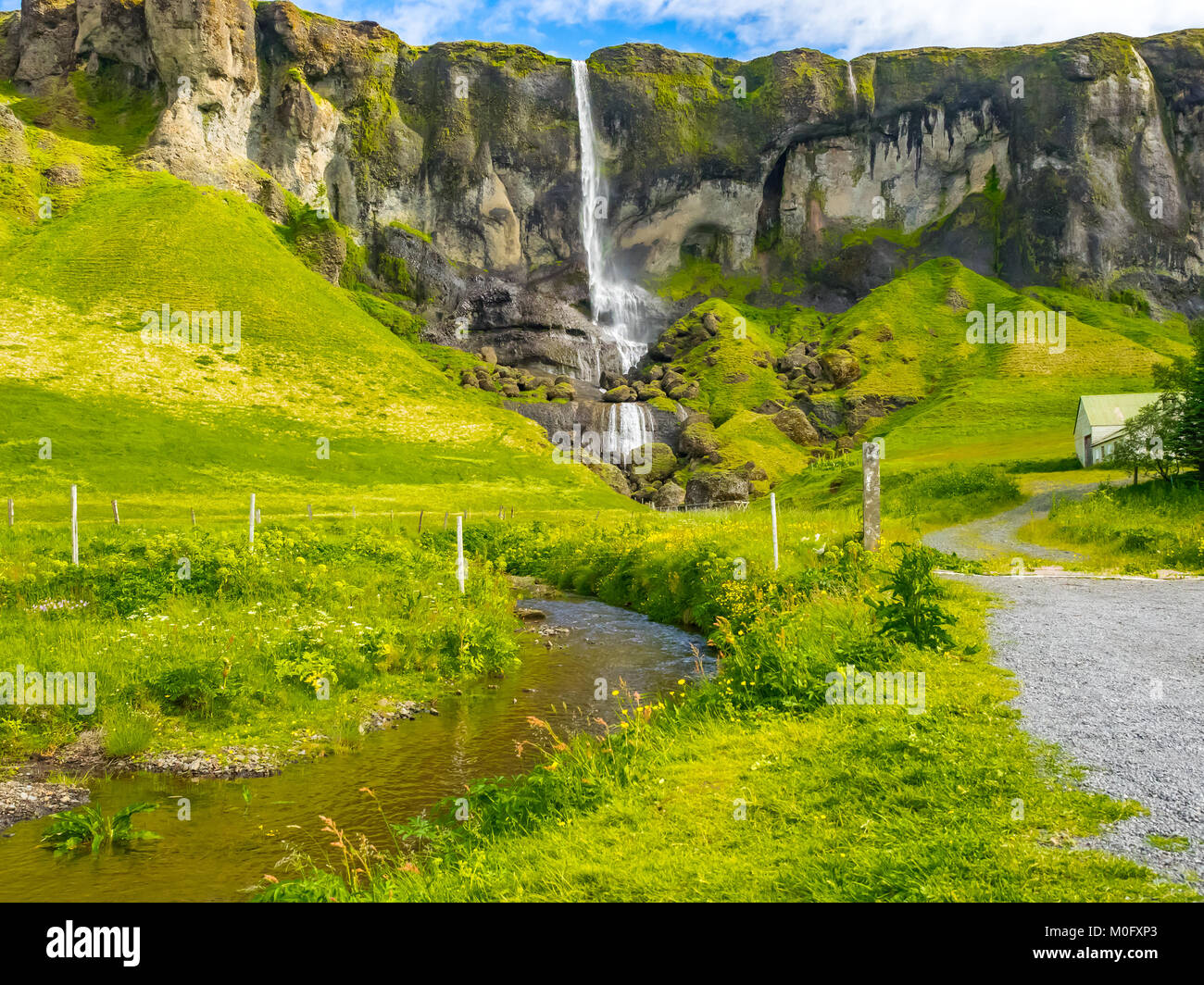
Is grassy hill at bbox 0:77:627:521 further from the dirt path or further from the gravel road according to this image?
the gravel road

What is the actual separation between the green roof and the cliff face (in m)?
95.6

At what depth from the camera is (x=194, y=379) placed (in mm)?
74812

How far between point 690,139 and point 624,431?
79.9m

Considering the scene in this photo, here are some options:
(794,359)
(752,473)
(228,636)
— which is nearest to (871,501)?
(228,636)

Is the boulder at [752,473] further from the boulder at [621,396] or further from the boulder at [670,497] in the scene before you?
the boulder at [621,396]

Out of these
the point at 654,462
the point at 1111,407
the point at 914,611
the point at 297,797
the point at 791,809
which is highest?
the point at 1111,407

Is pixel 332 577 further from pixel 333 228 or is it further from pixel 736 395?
pixel 333 228

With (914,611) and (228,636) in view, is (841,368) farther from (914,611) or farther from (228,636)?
(228,636)

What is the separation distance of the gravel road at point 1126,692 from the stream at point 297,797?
7103 mm

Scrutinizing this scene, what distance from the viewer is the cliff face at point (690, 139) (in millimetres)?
117062

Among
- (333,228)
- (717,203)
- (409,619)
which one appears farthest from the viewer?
(717,203)
